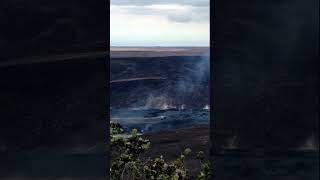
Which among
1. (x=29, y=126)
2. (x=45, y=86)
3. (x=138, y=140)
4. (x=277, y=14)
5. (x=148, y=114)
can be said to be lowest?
(x=148, y=114)

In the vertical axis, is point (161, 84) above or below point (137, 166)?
below

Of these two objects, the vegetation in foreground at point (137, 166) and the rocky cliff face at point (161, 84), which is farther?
the rocky cliff face at point (161, 84)

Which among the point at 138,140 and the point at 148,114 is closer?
the point at 138,140

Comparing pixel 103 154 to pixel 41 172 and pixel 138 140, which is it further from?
pixel 138 140

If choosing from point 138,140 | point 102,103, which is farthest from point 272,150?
point 138,140

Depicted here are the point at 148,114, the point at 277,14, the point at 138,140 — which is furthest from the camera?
the point at 148,114

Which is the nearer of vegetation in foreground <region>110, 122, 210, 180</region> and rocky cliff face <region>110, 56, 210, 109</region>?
vegetation in foreground <region>110, 122, 210, 180</region>

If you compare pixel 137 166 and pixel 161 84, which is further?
pixel 161 84

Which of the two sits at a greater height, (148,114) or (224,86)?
(224,86)

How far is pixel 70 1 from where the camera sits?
469cm

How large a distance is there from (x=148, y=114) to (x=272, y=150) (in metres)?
26.2

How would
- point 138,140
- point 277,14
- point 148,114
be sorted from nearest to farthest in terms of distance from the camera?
1. point 277,14
2. point 138,140
3. point 148,114

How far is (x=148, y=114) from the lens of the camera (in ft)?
101

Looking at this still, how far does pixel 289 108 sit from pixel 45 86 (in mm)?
1969
